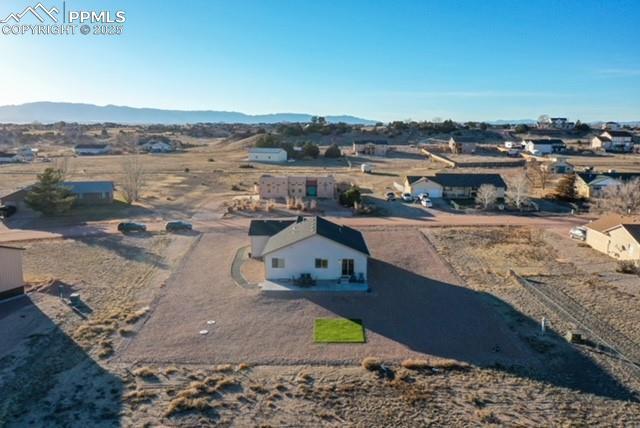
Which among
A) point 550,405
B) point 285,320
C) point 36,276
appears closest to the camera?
point 550,405

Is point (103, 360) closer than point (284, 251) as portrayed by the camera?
Yes

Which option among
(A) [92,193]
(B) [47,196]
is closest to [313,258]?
(B) [47,196]

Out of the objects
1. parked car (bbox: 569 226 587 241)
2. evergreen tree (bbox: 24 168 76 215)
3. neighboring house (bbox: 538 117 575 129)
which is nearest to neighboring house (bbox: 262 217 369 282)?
parked car (bbox: 569 226 587 241)

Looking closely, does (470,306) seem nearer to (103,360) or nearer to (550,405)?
(550,405)

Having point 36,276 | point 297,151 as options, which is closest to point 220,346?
point 36,276

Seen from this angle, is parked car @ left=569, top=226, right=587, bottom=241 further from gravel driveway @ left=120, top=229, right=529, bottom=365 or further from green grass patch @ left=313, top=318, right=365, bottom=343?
green grass patch @ left=313, top=318, right=365, bottom=343

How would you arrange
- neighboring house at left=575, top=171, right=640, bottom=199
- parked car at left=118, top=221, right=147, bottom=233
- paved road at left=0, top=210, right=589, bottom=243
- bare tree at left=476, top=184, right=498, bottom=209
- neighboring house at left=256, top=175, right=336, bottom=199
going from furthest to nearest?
neighboring house at left=256, top=175, right=336, bottom=199 → neighboring house at left=575, top=171, right=640, bottom=199 → bare tree at left=476, top=184, right=498, bottom=209 → parked car at left=118, top=221, right=147, bottom=233 → paved road at left=0, top=210, right=589, bottom=243

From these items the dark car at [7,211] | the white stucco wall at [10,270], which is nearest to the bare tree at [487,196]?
the white stucco wall at [10,270]

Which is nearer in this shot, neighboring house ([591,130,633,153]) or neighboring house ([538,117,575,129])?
neighboring house ([591,130,633,153])
